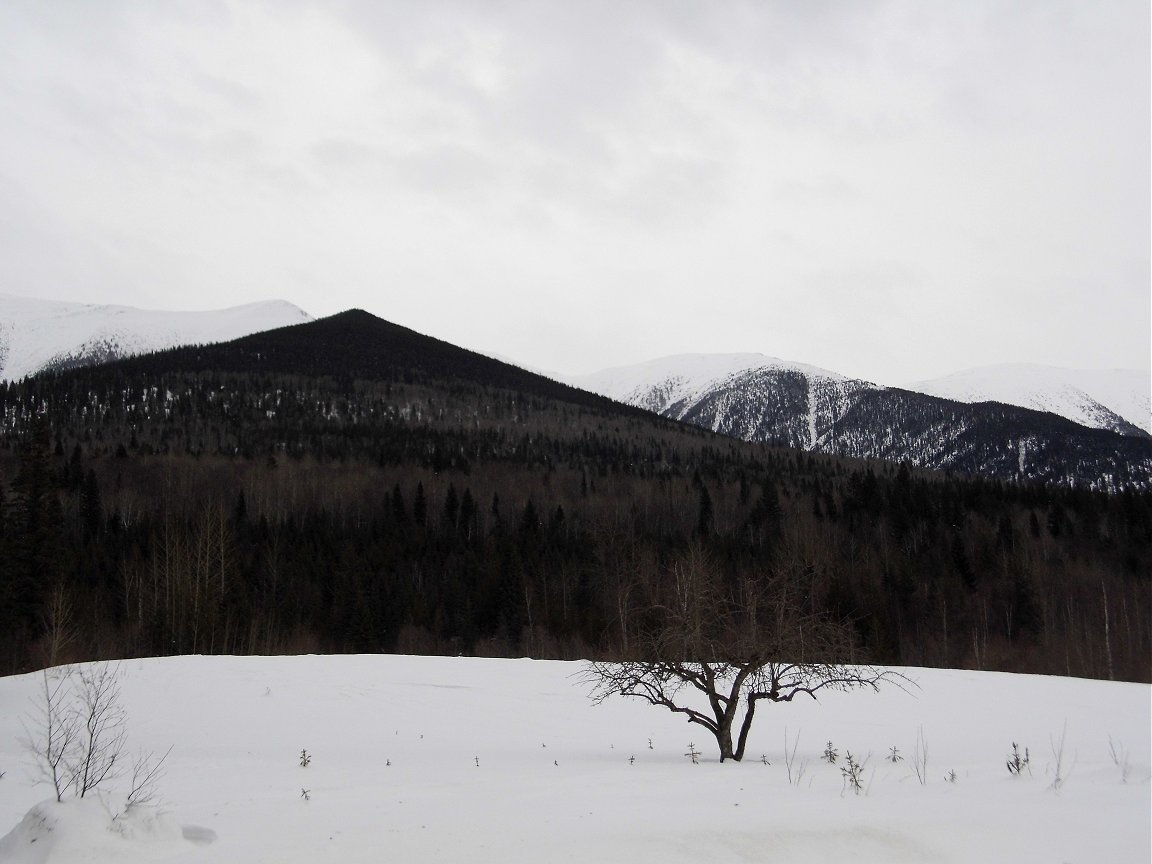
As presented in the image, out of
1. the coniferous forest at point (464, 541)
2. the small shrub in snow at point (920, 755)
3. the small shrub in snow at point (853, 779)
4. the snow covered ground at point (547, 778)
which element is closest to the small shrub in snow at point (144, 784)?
the snow covered ground at point (547, 778)

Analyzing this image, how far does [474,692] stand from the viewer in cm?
2944

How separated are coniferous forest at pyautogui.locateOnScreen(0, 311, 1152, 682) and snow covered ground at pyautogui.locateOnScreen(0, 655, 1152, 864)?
214 inches

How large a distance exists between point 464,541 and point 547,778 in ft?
278

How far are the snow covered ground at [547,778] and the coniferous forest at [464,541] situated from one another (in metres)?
5.45

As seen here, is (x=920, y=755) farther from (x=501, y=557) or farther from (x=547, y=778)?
(x=501, y=557)

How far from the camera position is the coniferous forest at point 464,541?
5625 cm

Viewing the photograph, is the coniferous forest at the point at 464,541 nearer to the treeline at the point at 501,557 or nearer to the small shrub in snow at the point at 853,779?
the treeline at the point at 501,557

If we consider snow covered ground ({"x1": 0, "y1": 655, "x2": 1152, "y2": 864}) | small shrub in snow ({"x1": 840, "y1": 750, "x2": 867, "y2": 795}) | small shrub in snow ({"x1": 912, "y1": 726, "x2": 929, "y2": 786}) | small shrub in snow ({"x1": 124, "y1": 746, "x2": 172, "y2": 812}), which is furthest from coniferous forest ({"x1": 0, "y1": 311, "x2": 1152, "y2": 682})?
small shrub in snow ({"x1": 124, "y1": 746, "x2": 172, "y2": 812})

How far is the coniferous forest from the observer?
5625cm

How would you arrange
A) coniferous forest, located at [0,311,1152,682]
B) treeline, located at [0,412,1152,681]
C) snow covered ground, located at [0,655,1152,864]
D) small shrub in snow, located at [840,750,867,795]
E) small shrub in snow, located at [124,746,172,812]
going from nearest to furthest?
1. snow covered ground, located at [0,655,1152,864]
2. small shrub in snow, located at [124,746,172,812]
3. small shrub in snow, located at [840,750,867,795]
4. treeline, located at [0,412,1152,681]
5. coniferous forest, located at [0,311,1152,682]

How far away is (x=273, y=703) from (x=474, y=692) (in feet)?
24.4

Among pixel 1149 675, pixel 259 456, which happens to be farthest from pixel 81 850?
pixel 259 456

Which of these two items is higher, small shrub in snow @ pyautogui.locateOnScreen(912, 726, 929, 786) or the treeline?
the treeline

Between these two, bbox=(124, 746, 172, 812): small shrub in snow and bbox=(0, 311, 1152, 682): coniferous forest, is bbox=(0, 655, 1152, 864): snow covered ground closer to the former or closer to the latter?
bbox=(124, 746, 172, 812): small shrub in snow
